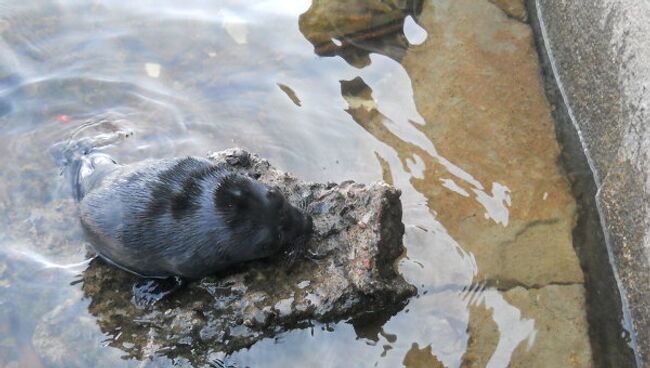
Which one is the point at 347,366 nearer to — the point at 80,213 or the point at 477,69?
the point at 80,213

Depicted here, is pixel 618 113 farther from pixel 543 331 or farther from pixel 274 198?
pixel 274 198

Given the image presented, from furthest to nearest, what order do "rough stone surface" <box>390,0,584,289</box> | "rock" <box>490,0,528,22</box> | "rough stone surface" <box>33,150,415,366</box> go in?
1. "rock" <box>490,0,528,22</box>
2. "rough stone surface" <box>390,0,584,289</box>
3. "rough stone surface" <box>33,150,415,366</box>

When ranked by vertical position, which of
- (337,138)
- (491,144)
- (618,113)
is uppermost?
(618,113)

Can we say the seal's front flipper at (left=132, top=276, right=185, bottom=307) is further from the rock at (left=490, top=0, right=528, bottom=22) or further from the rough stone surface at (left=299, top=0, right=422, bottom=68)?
the rock at (left=490, top=0, right=528, bottom=22)

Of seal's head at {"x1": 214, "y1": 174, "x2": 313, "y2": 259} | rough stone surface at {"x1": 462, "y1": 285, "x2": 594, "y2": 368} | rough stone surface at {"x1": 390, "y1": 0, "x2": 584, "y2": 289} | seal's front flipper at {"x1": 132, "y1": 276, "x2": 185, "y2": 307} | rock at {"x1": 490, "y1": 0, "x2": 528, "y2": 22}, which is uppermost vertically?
rock at {"x1": 490, "y1": 0, "x2": 528, "y2": 22}

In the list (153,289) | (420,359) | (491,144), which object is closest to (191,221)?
(153,289)

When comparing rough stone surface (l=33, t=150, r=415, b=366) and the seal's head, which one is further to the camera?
the seal's head

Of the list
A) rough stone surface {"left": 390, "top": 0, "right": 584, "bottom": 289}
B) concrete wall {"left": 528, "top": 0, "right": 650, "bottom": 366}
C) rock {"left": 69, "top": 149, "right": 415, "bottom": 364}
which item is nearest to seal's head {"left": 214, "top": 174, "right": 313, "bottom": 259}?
rock {"left": 69, "top": 149, "right": 415, "bottom": 364}
